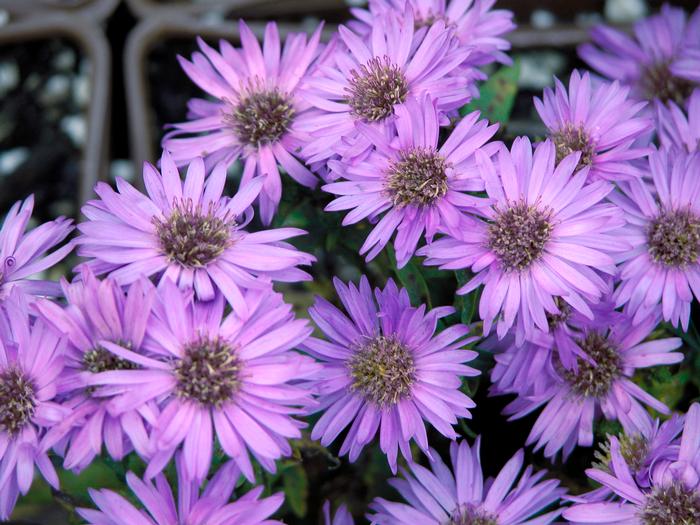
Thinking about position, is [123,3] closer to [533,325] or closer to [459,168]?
[459,168]

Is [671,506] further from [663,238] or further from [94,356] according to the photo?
[94,356]

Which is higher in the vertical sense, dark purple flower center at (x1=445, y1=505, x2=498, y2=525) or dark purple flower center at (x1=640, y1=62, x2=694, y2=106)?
dark purple flower center at (x1=640, y1=62, x2=694, y2=106)

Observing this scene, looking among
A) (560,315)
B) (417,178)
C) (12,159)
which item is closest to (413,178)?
(417,178)

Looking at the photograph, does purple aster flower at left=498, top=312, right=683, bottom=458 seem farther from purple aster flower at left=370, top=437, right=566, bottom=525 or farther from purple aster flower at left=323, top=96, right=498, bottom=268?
purple aster flower at left=323, top=96, right=498, bottom=268

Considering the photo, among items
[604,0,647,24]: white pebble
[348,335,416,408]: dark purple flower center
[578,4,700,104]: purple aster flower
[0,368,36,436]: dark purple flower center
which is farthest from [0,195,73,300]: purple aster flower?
[604,0,647,24]: white pebble

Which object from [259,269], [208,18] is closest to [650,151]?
[259,269]

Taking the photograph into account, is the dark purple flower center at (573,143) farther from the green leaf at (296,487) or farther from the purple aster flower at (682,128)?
the green leaf at (296,487)

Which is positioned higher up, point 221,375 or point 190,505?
point 221,375
